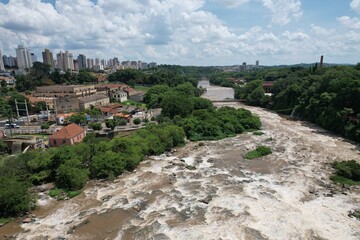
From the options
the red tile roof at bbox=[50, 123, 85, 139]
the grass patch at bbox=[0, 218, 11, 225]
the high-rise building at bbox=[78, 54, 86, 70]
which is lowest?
the grass patch at bbox=[0, 218, 11, 225]

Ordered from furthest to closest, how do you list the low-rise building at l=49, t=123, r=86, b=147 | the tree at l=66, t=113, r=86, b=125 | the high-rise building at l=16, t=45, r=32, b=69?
the high-rise building at l=16, t=45, r=32, b=69, the tree at l=66, t=113, r=86, b=125, the low-rise building at l=49, t=123, r=86, b=147

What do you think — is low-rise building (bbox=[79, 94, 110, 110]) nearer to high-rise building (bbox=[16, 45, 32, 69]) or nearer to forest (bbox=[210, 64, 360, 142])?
forest (bbox=[210, 64, 360, 142])

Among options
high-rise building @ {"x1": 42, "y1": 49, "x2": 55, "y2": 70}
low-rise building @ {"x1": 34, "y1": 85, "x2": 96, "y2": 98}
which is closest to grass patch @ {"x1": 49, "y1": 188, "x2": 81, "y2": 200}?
low-rise building @ {"x1": 34, "y1": 85, "x2": 96, "y2": 98}

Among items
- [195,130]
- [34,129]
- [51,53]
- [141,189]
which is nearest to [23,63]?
[51,53]

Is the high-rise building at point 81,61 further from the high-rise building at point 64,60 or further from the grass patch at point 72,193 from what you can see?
the grass patch at point 72,193

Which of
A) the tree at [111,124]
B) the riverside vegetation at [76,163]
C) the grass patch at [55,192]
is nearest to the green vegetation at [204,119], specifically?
the riverside vegetation at [76,163]

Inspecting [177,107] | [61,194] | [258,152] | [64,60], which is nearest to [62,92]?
[177,107]
